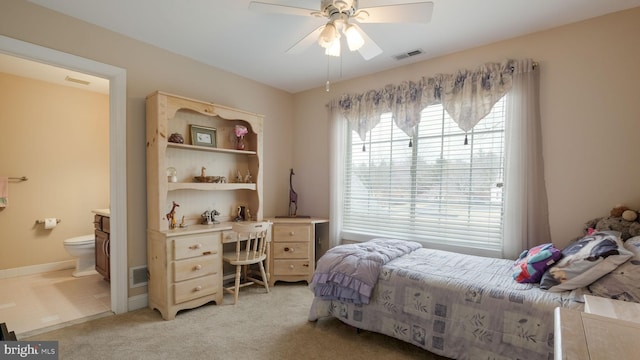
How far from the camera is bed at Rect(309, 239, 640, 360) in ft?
5.60

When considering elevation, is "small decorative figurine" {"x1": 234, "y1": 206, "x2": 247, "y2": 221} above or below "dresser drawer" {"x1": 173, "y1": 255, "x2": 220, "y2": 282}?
above

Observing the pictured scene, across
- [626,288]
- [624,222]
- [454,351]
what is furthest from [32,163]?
[624,222]

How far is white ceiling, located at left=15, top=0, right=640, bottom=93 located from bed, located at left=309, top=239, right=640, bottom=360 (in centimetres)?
196

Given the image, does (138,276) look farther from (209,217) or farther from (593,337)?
(593,337)

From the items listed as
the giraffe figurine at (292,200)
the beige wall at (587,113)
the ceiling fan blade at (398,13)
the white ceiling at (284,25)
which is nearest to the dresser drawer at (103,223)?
the white ceiling at (284,25)

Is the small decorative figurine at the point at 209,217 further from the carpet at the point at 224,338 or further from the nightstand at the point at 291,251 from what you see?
the carpet at the point at 224,338

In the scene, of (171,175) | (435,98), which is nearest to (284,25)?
(435,98)

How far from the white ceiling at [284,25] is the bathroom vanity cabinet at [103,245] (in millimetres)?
2085

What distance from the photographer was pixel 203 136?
10.8ft

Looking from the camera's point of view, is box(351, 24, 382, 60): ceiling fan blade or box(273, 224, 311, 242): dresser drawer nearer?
box(351, 24, 382, 60): ceiling fan blade

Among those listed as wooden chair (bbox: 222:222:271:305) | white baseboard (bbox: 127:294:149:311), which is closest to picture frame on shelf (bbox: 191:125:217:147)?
wooden chair (bbox: 222:222:271:305)

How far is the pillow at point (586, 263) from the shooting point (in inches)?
65.5

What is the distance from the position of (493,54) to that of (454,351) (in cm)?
257

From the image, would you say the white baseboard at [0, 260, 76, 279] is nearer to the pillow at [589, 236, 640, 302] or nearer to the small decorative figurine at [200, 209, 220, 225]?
the small decorative figurine at [200, 209, 220, 225]
